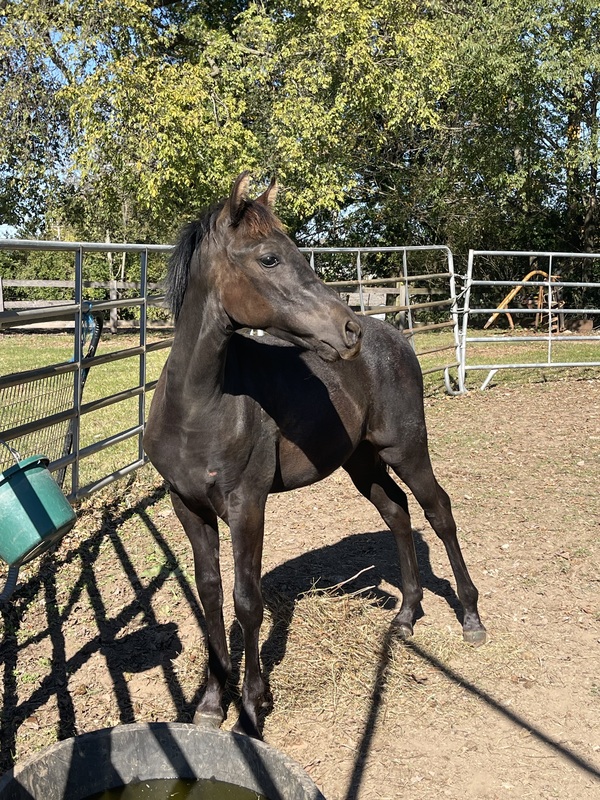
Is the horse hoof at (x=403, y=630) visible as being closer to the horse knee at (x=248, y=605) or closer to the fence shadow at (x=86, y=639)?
the fence shadow at (x=86, y=639)

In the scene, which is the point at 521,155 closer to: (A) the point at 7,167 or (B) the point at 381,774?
(A) the point at 7,167

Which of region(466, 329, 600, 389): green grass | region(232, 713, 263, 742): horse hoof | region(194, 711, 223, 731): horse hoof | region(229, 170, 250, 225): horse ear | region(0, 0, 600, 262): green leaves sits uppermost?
region(0, 0, 600, 262): green leaves

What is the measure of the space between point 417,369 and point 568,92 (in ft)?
51.8

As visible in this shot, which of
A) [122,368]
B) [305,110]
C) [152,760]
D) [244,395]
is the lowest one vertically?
[152,760]

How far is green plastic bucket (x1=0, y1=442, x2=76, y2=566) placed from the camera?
8.51 feet

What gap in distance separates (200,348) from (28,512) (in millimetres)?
851

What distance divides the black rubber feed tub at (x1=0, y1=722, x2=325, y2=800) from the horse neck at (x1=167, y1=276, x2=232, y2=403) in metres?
1.22

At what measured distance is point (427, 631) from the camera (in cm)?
404

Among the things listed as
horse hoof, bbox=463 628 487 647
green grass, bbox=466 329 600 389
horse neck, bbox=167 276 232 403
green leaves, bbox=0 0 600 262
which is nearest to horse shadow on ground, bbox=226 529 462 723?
horse hoof, bbox=463 628 487 647

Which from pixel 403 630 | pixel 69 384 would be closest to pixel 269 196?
pixel 403 630

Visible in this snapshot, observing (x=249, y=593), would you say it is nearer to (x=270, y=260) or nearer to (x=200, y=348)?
(x=200, y=348)

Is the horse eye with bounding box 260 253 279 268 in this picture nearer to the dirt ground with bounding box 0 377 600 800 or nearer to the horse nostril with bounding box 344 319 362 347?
the horse nostril with bounding box 344 319 362 347

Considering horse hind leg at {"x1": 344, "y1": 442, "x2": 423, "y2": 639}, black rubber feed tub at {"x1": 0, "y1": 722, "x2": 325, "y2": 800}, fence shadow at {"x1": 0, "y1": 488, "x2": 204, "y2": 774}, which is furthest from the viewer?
horse hind leg at {"x1": 344, "y1": 442, "x2": 423, "y2": 639}

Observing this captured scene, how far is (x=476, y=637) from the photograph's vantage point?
3.90 metres
